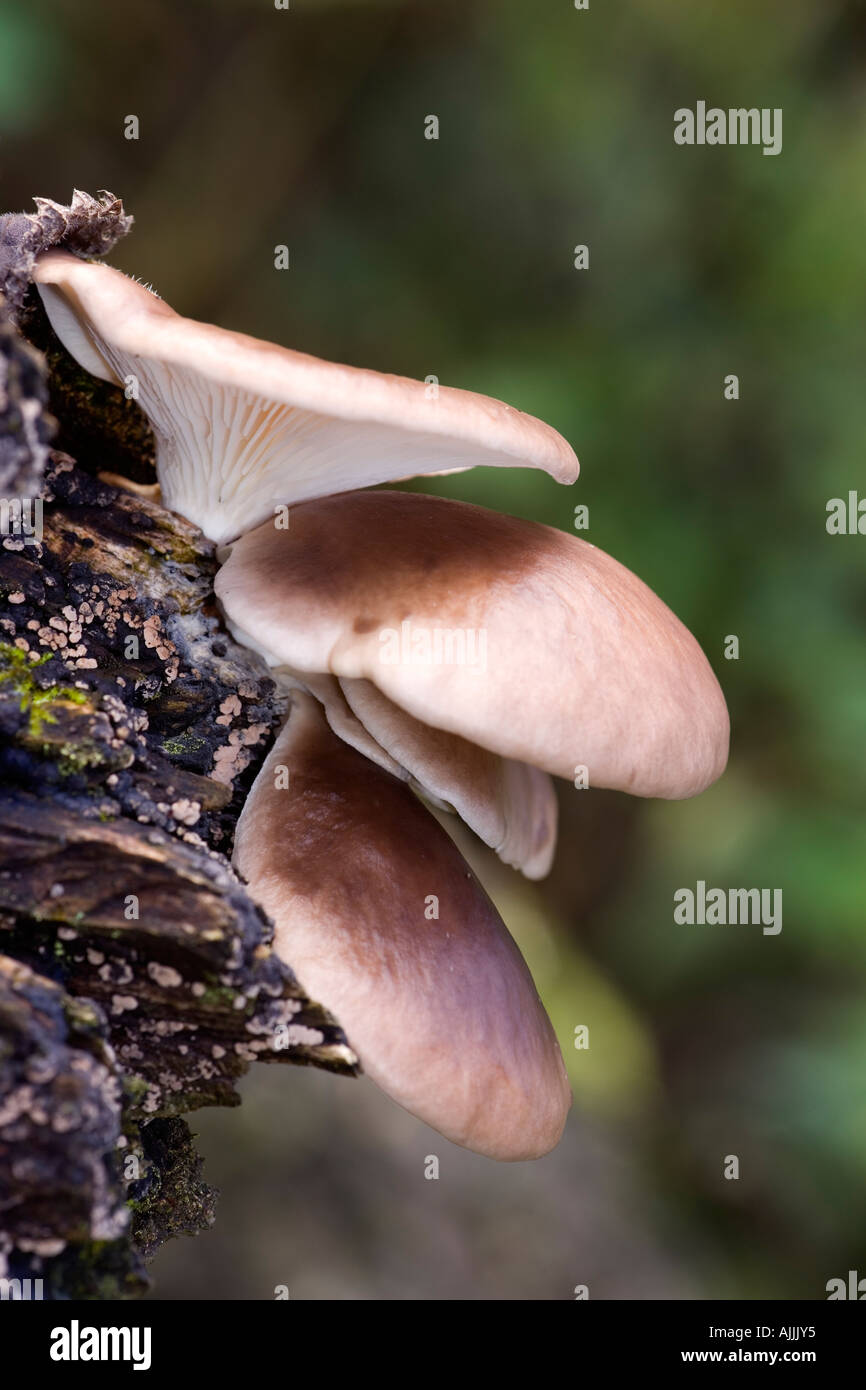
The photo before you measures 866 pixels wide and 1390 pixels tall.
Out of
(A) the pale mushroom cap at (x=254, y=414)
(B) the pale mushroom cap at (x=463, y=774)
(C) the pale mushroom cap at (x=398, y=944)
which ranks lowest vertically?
(C) the pale mushroom cap at (x=398, y=944)

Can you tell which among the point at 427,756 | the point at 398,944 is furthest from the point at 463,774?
the point at 398,944

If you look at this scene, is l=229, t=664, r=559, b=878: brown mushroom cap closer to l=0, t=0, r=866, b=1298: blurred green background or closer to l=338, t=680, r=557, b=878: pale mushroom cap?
l=338, t=680, r=557, b=878: pale mushroom cap

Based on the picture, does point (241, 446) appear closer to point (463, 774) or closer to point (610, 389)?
point (463, 774)

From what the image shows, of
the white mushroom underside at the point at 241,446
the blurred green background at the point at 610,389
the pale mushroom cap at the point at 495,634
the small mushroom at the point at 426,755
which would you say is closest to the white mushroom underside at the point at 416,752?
the small mushroom at the point at 426,755

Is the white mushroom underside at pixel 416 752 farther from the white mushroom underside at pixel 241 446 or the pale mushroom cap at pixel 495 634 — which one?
the white mushroom underside at pixel 241 446
